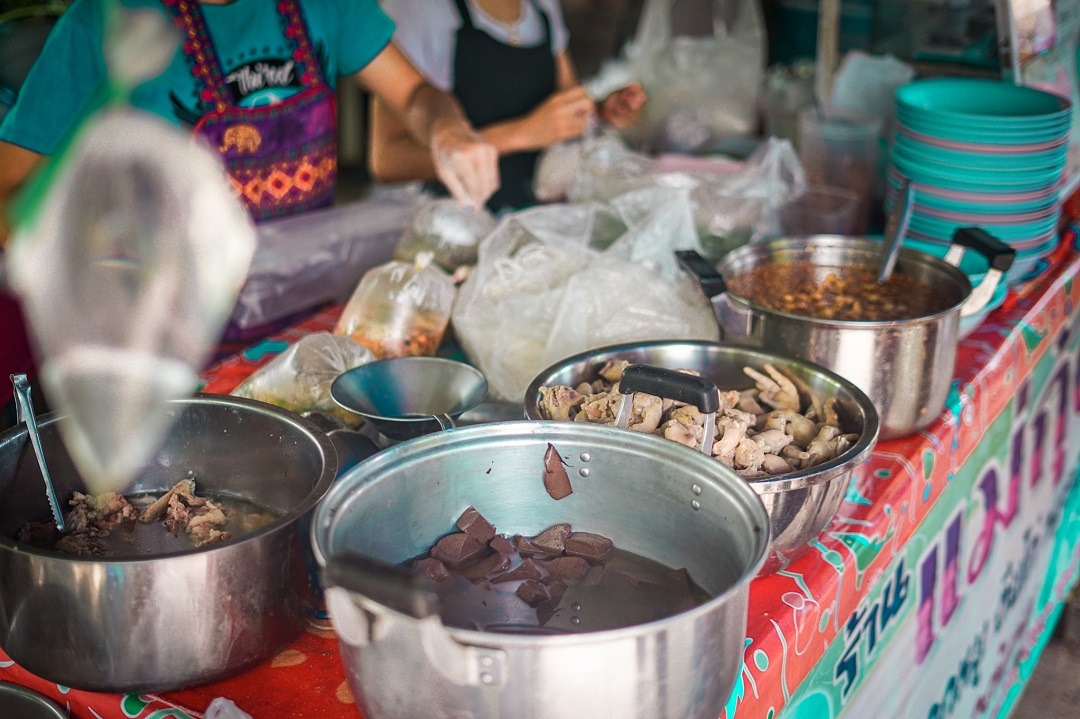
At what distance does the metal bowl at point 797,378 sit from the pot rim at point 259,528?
296 millimetres

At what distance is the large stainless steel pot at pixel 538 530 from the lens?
80 cm

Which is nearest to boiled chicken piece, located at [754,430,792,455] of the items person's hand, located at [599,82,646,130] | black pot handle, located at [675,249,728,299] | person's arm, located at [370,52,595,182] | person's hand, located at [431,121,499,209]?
black pot handle, located at [675,249,728,299]

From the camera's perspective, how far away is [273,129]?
7.29 ft

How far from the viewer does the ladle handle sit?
760 mm

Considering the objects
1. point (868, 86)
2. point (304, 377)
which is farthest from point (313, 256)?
point (868, 86)

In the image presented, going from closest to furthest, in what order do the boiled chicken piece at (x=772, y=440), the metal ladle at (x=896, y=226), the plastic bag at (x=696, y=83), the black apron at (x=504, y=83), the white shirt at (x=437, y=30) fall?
the boiled chicken piece at (x=772, y=440) → the metal ladle at (x=896, y=226) → the white shirt at (x=437, y=30) → the black apron at (x=504, y=83) → the plastic bag at (x=696, y=83)

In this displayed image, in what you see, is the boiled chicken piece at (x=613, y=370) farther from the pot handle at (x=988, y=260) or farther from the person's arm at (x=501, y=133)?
the person's arm at (x=501, y=133)

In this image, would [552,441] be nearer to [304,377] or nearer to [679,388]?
[679,388]

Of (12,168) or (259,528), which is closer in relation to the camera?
(259,528)

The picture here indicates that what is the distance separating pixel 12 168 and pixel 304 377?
85 cm

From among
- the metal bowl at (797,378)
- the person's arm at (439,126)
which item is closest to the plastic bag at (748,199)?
the person's arm at (439,126)

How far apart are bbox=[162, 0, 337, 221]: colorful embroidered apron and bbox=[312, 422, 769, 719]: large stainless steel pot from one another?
4.28 feet

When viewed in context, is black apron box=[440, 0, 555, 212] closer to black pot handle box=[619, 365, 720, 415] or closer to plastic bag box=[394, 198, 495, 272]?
plastic bag box=[394, 198, 495, 272]

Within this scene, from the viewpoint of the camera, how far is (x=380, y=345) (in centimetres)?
172
